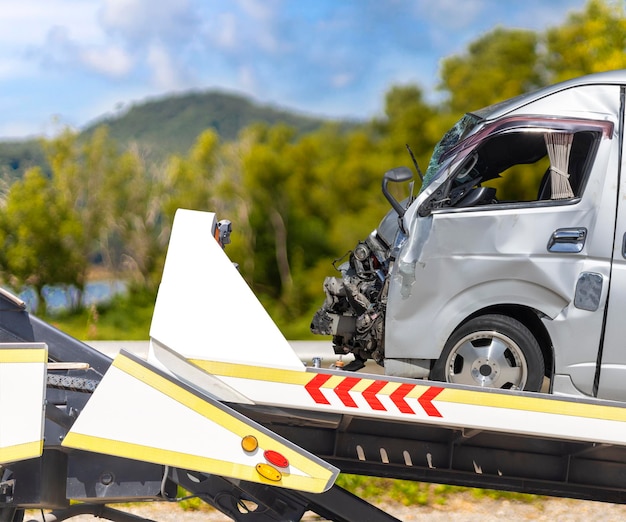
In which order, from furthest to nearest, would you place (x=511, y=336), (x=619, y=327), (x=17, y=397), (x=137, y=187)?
(x=137, y=187) → (x=511, y=336) → (x=619, y=327) → (x=17, y=397)

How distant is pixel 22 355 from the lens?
3268mm

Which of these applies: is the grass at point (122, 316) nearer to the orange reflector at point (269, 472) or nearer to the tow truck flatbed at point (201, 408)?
the tow truck flatbed at point (201, 408)

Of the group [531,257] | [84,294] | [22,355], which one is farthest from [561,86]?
[84,294]

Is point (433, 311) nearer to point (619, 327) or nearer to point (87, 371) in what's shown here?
point (619, 327)

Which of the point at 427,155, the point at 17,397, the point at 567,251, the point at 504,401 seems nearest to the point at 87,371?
the point at 17,397

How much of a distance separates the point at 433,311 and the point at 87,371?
1596 mm

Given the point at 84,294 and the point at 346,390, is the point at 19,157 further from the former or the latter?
the point at 346,390

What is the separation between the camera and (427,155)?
23.9 metres

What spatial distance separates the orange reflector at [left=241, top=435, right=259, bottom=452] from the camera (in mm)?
3344

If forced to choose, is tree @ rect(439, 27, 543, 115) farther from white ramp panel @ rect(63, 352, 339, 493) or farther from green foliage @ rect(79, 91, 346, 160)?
green foliage @ rect(79, 91, 346, 160)

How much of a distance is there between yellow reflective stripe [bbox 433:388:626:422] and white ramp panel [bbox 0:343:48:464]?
5.38ft

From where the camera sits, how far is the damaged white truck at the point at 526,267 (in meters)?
3.52

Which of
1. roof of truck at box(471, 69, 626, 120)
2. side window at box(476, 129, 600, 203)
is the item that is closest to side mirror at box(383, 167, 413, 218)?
side window at box(476, 129, 600, 203)

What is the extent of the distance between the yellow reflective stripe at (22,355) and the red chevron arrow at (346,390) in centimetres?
121
